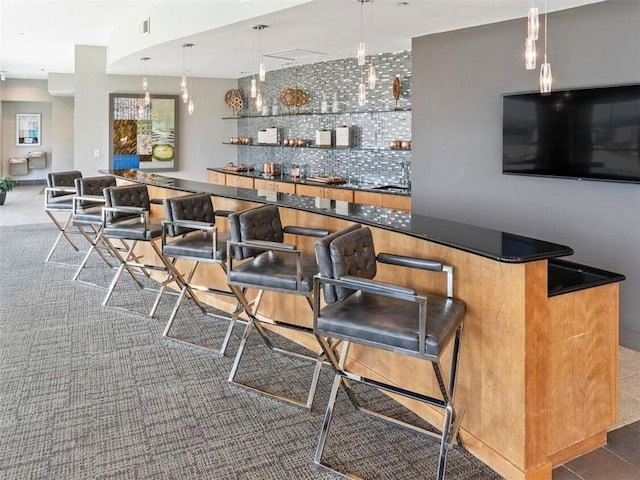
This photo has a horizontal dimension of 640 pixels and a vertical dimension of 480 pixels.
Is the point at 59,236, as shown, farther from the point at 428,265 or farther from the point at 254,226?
the point at 428,265

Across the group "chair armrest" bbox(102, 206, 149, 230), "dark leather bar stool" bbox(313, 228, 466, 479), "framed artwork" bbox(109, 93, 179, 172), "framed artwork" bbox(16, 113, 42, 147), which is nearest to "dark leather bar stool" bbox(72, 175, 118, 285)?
"chair armrest" bbox(102, 206, 149, 230)

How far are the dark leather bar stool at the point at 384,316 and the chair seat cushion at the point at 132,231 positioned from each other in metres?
2.50

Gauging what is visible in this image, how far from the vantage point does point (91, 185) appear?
5730 mm

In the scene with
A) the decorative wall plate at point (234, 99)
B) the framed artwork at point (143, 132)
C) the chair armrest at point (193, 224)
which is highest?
the decorative wall plate at point (234, 99)

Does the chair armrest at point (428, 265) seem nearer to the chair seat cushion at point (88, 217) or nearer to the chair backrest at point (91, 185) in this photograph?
the chair seat cushion at point (88, 217)

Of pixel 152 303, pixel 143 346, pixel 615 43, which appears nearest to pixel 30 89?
pixel 152 303

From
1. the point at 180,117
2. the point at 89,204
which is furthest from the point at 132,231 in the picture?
the point at 180,117

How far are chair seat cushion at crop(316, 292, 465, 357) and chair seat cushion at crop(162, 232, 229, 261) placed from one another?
4.72 feet

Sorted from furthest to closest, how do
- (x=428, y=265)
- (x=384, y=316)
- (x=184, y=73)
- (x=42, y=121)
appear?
(x=42, y=121), (x=184, y=73), (x=428, y=265), (x=384, y=316)

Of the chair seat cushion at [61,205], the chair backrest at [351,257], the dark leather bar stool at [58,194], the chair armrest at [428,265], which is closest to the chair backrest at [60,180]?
the dark leather bar stool at [58,194]

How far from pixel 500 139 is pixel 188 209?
280cm

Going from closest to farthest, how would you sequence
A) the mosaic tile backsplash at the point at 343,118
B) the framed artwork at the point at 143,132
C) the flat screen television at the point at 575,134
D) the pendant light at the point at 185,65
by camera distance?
the flat screen television at the point at 575,134, the pendant light at the point at 185,65, the mosaic tile backsplash at the point at 343,118, the framed artwork at the point at 143,132

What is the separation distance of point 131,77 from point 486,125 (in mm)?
6589

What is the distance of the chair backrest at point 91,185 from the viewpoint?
18.3 feet
